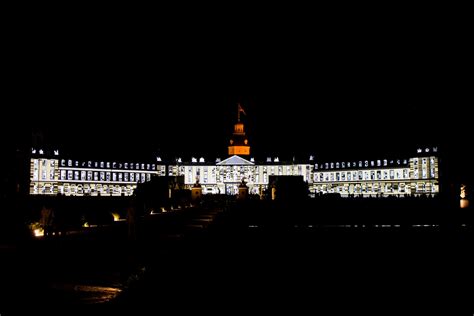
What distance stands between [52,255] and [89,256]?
0.90 m

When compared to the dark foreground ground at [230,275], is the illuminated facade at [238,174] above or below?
above

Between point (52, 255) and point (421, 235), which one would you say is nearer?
point (52, 255)

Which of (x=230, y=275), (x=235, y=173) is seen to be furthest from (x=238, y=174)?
(x=230, y=275)

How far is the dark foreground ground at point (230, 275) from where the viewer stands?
31.1 ft

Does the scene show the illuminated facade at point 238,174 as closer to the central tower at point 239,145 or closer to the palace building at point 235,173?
the palace building at point 235,173

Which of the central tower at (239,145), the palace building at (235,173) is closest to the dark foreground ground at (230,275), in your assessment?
the central tower at (239,145)

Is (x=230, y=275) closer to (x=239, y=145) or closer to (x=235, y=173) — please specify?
(x=239, y=145)

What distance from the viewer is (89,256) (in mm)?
14961

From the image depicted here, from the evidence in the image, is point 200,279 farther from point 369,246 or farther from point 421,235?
point 421,235

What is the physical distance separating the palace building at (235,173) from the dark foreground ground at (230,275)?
10663 cm

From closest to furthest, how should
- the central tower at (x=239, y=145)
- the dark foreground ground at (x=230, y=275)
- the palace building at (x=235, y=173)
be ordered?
the dark foreground ground at (x=230, y=275) < the central tower at (x=239, y=145) < the palace building at (x=235, y=173)

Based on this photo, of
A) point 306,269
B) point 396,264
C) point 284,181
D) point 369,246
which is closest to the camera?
point 306,269

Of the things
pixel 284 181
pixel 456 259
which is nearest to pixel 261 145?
pixel 284 181

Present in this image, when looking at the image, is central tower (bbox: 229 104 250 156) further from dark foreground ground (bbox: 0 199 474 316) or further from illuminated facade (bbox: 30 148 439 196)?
illuminated facade (bbox: 30 148 439 196)
